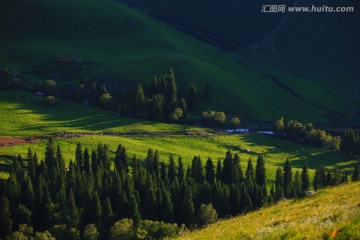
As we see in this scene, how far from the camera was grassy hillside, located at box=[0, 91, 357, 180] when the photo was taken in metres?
141

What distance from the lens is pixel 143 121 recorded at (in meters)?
174

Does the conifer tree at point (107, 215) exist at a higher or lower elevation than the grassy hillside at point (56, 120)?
lower

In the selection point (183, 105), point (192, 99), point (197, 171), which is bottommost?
point (197, 171)

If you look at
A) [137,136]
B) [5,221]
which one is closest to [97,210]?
[5,221]

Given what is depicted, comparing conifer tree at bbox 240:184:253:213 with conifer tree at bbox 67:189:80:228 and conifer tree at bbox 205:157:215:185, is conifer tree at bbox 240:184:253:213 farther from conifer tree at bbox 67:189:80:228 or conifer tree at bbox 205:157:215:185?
conifer tree at bbox 67:189:80:228

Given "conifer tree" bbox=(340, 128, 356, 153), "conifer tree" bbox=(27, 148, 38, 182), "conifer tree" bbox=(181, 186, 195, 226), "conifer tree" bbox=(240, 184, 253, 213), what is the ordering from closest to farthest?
"conifer tree" bbox=(181, 186, 195, 226) < "conifer tree" bbox=(240, 184, 253, 213) < "conifer tree" bbox=(27, 148, 38, 182) < "conifer tree" bbox=(340, 128, 356, 153)

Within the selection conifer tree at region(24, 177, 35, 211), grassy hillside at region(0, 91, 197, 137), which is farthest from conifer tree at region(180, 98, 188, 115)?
conifer tree at region(24, 177, 35, 211)

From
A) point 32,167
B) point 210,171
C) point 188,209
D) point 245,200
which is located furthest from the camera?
point 210,171

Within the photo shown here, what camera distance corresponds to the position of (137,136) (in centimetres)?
15462

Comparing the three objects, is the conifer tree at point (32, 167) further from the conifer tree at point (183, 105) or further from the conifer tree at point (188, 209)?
the conifer tree at point (183, 105)

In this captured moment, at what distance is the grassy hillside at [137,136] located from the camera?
141m

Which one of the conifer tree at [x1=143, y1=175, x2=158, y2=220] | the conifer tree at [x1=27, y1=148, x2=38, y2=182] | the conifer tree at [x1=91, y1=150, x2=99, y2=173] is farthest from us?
the conifer tree at [x1=91, y1=150, x2=99, y2=173]

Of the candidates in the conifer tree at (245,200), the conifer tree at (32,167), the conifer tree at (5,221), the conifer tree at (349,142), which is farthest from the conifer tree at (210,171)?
the conifer tree at (349,142)

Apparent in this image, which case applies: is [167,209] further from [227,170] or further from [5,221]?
[5,221]
